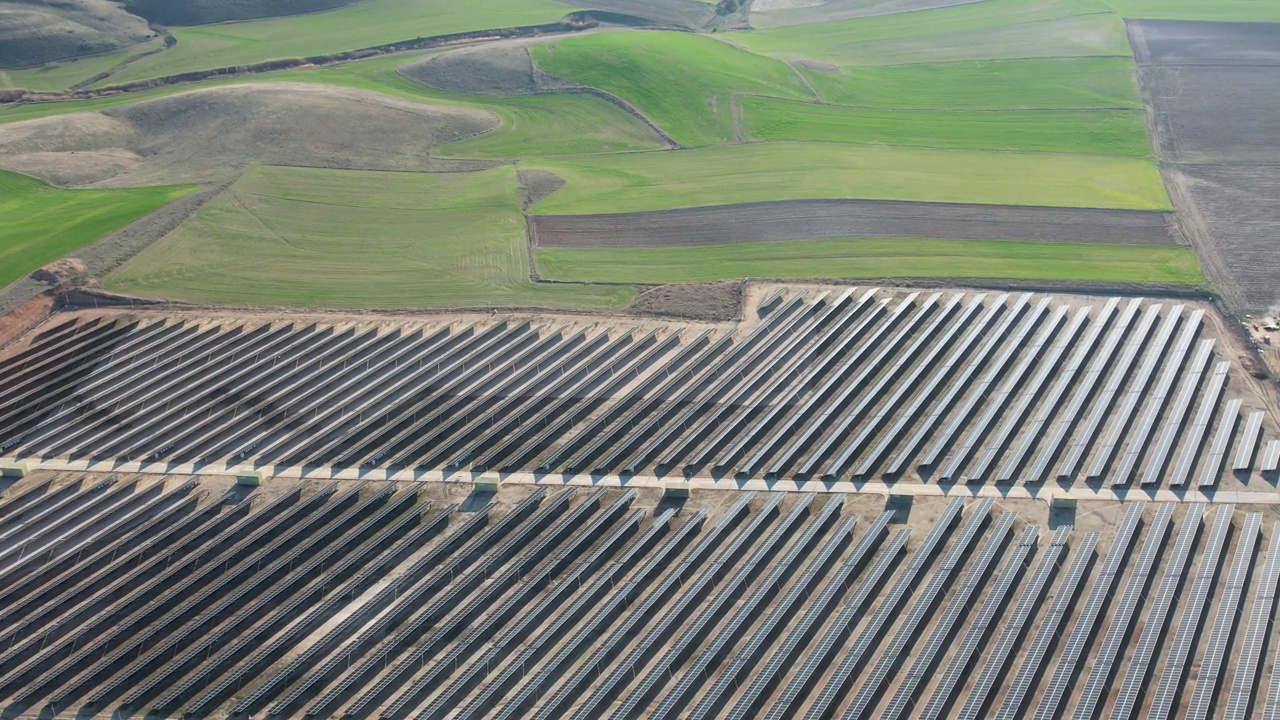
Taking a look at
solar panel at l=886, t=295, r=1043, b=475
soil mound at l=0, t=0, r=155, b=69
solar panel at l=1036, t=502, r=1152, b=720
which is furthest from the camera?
soil mound at l=0, t=0, r=155, b=69

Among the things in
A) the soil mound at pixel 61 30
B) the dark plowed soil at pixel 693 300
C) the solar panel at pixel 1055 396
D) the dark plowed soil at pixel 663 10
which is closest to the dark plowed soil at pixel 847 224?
the dark plowed soil at pixel 693 300

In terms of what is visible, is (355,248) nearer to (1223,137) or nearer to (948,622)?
(948,622)

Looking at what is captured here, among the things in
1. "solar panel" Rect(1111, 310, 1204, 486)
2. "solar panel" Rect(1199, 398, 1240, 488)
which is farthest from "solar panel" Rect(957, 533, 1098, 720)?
"solar panel" Rect(1199, 398, 1240, 488)

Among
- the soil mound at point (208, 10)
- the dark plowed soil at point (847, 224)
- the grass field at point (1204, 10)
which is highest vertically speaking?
the soil mound at point (208, 10)

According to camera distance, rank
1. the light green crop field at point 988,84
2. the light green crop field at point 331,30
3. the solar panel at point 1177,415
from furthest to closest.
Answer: the light green crop field at point 331,30 < the light green crop field at point 988,84 < the solar panel at point 1177,415

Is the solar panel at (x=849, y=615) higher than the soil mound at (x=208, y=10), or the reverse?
the soil mound at (x=208, y=10)

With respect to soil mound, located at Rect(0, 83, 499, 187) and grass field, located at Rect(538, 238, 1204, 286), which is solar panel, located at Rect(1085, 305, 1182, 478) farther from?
soil mound, located at Rect(0, 83, 499, 187)

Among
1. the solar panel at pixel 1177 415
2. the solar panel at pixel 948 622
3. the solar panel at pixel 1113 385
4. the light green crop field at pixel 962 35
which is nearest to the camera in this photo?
the solar panel at pixel 948 622

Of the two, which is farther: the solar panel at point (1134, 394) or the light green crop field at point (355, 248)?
the light green crop field at point (355, 248)

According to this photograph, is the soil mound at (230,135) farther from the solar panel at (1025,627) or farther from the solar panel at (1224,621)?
the solar panel at (1224,621)
